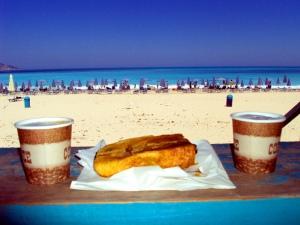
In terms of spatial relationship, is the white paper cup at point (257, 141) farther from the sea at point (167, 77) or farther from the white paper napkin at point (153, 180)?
the sea at point (167, 77)

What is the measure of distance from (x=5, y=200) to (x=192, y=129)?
366 inches

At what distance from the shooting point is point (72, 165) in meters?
1.57

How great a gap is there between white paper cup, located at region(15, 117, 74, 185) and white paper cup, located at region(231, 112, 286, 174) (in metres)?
0.71

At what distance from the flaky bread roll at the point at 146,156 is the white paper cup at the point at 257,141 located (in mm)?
205

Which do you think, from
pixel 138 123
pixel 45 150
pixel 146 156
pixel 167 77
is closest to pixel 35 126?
pixel 45 150

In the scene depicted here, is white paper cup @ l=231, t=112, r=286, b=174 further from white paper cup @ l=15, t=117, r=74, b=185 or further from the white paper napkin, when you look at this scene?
white paper cup @ l=15, t=117, r=74, b=185

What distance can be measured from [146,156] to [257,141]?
452 mm

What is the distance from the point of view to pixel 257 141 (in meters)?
1.31

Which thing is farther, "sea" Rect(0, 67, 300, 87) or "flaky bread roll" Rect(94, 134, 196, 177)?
A: "sea" Rect(0, 67, 300, 87)

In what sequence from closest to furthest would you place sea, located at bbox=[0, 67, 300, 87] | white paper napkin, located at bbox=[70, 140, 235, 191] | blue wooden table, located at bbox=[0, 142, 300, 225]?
1. blue wooden table, located at bbox=[0, 142, 300, 225]
2. white paper napkin, located at bbox=[70, 140, 235, 191]
3. sea, located at bbox=[0, 67, 300, 87]

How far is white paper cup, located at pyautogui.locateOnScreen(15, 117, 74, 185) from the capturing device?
1217 millimetres

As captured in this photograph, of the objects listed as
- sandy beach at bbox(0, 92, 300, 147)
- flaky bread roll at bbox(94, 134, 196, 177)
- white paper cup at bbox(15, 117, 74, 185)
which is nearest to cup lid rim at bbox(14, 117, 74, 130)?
white paper cup at bbox(15, 117, 74, 185)

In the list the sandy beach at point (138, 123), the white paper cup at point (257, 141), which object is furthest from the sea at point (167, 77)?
the white paper cup at point (257, 141)

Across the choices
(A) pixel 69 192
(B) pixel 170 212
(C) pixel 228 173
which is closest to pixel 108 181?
(A) pixel 69 192
